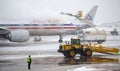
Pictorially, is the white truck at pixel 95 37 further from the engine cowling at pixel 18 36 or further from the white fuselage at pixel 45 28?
the engine cowling at pixel 18 36

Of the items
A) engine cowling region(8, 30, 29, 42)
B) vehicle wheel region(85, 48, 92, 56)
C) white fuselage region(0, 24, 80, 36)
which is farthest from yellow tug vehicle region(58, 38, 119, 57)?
white fuselage region(0, 24, 80, 36)

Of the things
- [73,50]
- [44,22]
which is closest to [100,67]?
[73,50]

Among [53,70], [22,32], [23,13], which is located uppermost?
[23,13]

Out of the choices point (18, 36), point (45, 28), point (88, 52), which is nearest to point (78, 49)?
point (88, 52)

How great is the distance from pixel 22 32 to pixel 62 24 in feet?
29.0

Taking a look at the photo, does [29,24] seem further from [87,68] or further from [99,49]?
[87,68]

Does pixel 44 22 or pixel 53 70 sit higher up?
pixel 44 22

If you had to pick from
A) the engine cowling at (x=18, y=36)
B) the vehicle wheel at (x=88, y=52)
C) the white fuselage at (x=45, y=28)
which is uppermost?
the white fuselage at (x=45, y=28)

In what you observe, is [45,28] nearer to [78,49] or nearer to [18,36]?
[18,36]

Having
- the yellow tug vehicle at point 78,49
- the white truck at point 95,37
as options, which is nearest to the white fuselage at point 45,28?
the white truck at point 95,37

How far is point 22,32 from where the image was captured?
1683 inches

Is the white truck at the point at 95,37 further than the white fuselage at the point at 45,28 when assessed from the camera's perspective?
Yes

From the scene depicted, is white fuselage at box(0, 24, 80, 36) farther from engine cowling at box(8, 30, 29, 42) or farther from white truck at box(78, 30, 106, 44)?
engine cowling at box(8, 30, 29, 42)

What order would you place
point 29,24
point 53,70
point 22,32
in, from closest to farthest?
1. point 53,70
2. point 22,32
3. point 29,24
